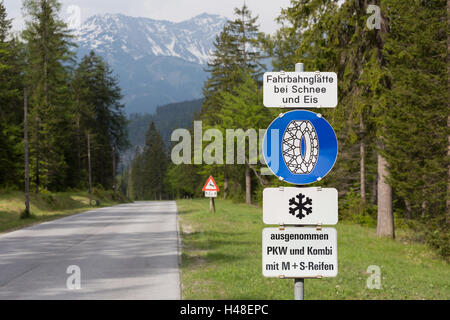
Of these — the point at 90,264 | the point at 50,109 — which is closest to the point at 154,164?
the point at 50,109

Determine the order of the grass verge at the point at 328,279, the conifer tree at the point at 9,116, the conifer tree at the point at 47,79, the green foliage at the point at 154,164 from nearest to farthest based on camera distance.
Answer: the grass verge at the point at 328,279
the conifer tree at the point at 9,116
the conifer tree at the point at 47,79
the green foliage at the point at 154,164

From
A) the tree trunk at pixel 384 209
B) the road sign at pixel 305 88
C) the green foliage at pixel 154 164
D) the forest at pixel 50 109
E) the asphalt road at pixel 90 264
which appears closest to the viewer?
the road sign at pixel 305 88

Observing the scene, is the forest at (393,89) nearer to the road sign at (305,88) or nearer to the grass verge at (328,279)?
the grass verge at (328,279)

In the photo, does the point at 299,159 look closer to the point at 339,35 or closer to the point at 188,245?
the point at 188,245

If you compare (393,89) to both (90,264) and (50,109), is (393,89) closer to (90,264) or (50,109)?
(90,264)

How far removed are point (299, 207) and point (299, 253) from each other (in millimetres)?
379

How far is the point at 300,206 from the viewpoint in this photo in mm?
3967

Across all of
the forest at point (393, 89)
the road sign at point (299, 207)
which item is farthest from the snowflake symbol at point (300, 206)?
the forest at point (393, 89)

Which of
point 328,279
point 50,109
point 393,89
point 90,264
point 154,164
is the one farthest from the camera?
point 154,164

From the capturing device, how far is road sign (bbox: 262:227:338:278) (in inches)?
154

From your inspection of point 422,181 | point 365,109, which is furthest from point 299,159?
point 365,109

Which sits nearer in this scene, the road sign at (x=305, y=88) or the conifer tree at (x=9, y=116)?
the road sign at (x=305, y=88)

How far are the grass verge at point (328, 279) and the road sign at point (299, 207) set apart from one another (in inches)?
172

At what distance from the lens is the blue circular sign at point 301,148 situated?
3.94 m
